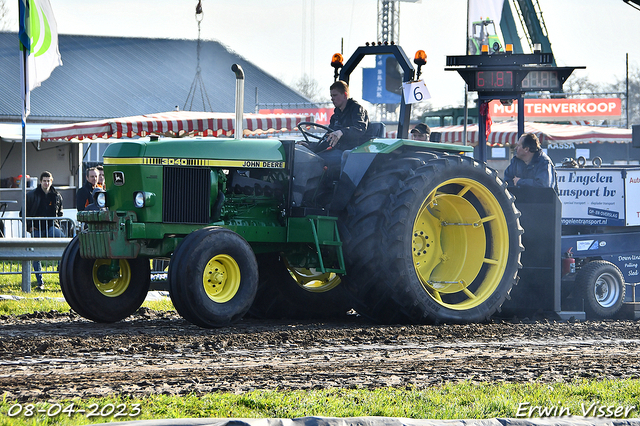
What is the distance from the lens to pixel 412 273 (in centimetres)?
738

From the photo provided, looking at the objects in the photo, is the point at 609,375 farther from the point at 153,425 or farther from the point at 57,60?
the point at 57,60

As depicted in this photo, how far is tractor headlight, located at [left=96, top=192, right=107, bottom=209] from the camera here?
23.0ft

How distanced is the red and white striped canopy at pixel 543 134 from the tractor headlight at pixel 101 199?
1882cm

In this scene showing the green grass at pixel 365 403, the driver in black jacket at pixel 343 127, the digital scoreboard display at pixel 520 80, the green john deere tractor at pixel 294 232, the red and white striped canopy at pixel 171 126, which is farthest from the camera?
the red and white striped canopy at pixel 171 126

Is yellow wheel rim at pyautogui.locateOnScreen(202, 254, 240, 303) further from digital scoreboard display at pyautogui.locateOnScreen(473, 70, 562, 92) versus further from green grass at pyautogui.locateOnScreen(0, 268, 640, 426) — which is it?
digital scoreboard display at pyautogui.locateOnScreen(473, 70, 562, 92)

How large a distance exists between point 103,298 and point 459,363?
121 inches

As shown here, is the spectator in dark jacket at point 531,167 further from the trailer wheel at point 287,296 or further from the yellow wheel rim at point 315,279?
the trailer wheel at point 287,296

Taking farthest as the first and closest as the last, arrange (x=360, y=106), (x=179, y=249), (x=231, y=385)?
1. (x=360, y=106)
2. (x=179, y=249)
3. (x=231, y=385)

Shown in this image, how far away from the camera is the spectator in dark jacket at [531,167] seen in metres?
9.23

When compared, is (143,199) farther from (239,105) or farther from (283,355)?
(283,355)

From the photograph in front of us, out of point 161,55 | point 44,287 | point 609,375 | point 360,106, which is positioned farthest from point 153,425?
point 161,55

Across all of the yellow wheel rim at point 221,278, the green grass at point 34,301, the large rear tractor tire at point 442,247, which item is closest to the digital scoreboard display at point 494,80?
the large rear tractor tire at point 442,247

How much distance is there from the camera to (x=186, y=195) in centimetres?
710

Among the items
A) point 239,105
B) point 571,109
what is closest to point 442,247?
point 239,105
